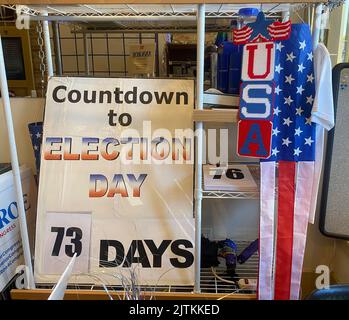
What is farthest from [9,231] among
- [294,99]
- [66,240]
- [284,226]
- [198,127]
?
[294,99]

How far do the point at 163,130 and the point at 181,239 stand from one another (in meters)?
0.43

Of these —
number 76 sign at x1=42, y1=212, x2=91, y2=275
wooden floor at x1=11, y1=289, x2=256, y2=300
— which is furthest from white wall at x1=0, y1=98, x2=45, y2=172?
wooden floor at x1=11, y1=289, x2=256, y2=300

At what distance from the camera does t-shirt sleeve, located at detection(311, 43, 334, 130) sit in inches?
39.5

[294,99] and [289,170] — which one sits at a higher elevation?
[294,99]

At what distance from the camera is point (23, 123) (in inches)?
60.3

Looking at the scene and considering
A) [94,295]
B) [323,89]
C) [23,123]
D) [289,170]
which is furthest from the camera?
[23,123]

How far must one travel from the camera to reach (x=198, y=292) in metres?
1.28

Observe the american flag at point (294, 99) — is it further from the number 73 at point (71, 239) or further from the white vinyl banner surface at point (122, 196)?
the number 73 at point (71, 239)

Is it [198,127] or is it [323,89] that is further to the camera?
[198,127]

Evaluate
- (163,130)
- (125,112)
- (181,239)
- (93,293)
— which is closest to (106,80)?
(125,112)

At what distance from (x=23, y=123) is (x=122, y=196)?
2.03 feet

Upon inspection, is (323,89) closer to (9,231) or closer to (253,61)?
(253,61)

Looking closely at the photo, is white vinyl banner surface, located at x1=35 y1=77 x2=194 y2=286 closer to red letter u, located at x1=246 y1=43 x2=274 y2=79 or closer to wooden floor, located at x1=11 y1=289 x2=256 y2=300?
wooden floor, located at x1=11 y1=289 x2=256 y2=300
